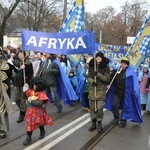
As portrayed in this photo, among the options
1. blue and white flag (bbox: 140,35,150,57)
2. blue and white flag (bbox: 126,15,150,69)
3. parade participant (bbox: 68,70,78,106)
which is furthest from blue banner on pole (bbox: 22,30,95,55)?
parade participant (bbox: 68,70,78,106)

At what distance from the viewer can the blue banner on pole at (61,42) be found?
6.68 metres

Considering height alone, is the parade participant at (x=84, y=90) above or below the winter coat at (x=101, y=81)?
below

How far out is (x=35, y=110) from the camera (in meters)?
5.74

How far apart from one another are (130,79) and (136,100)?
512 millimetres

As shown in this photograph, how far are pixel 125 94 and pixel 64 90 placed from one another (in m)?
1.88

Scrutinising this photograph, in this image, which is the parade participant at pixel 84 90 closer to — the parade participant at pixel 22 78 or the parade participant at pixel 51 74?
the parade participant at pixel 51 74

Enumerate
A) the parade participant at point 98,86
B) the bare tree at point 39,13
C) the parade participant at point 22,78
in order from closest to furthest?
the parade participant at point 98,86 < the parade participant at point 22,78 < the bare tree at point 39,13

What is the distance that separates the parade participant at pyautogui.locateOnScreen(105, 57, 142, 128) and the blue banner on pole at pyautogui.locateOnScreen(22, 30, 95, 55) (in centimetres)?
105

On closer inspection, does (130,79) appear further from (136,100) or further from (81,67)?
(81,67)

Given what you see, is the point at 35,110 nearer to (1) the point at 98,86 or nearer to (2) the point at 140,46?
(1) the point at 98,86

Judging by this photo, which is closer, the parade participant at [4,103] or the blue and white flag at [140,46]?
the parade participant at [4,103]

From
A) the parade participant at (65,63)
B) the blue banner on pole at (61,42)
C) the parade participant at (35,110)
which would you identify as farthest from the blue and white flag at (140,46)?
the parade participant at (35,110)

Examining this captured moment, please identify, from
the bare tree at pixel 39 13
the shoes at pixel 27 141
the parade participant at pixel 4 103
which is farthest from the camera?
the bare tree at pixel 39 13

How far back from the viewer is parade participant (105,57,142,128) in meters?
7.31
